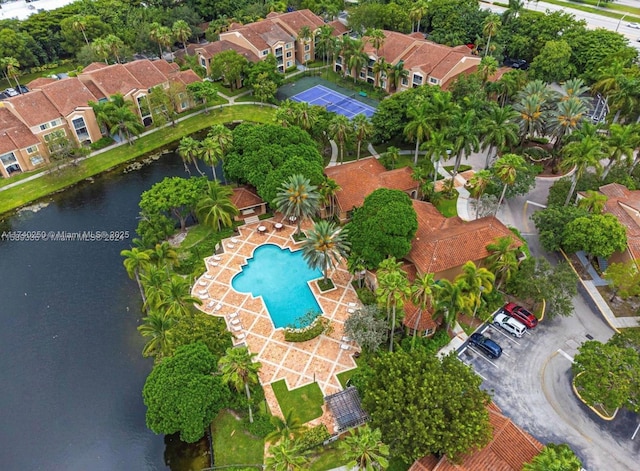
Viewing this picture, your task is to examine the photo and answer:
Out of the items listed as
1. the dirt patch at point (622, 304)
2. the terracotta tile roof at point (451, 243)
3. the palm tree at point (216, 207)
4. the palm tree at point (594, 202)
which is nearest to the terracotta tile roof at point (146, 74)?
the palm tree at point (216, 207)

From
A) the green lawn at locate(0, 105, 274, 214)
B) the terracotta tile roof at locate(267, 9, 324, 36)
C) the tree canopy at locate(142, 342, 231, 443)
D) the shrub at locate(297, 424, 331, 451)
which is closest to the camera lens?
the tree canopy at locate(142, 342, 231, 443)

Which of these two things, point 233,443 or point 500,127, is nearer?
point 233,443

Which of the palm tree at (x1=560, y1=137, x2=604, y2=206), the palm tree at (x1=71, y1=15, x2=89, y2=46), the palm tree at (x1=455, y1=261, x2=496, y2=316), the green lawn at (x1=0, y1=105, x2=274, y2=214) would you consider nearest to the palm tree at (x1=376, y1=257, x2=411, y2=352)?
the palm tree at (x1=455, y1=261, x2=496, y2=316)

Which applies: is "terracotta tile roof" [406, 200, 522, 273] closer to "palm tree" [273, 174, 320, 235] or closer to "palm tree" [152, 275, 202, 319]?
"palm tree" [273, 174, 320, 235]

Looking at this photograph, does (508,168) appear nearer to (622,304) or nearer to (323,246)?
(622,304)

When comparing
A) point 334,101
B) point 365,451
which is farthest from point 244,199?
point 365,451

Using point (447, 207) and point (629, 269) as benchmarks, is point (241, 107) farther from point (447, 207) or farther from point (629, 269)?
point (629, 269)
